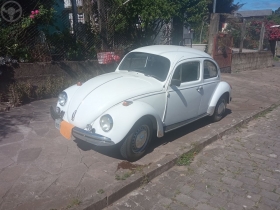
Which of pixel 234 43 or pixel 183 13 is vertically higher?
pixel 183 13

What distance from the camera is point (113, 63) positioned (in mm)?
8570

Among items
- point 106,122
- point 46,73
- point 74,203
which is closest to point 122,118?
point 106,122

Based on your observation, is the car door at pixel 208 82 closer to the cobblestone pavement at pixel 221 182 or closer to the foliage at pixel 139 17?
the cobblestone pavement at pixel 221 182

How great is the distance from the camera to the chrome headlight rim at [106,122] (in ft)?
12.8

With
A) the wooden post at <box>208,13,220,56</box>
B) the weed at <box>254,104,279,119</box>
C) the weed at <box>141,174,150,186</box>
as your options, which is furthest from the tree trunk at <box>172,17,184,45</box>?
the weed at <box>141,174,150,186</box>

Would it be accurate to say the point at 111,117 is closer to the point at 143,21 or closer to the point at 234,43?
the point at 143,21

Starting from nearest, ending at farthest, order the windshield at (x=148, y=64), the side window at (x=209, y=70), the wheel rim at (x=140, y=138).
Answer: the wheel rim at (x=140, y=138) → the windshield at (x=148, y=64) → the side window at (x=209, y=70)

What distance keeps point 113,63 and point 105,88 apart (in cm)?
422

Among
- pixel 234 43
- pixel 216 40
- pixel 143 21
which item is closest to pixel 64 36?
pixel 143 21

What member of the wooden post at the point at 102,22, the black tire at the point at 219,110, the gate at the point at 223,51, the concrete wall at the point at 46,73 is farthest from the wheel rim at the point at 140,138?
the gate at the point at 223,51

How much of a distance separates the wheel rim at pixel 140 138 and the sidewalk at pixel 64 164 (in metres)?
0.21

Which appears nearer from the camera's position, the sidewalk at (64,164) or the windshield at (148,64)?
the sidewalk at (64,164)

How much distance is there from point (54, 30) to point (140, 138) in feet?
19.9

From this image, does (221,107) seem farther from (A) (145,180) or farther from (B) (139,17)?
(B) (139,17)
